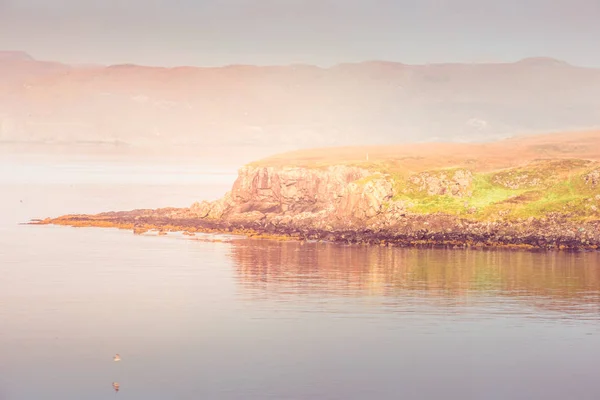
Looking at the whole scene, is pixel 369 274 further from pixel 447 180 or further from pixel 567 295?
pixel 447 180

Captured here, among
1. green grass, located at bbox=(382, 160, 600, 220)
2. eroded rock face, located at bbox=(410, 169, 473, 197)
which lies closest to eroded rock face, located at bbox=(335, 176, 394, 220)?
green grass, located at bbox=(382, 160, 600, 220)

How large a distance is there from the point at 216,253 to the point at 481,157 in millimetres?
58798

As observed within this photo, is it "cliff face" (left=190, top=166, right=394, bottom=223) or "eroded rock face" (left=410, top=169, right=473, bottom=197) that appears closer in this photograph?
"eroded rock face" (left=410, top=169, right=473, bottom=197)

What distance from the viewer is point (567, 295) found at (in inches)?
2203

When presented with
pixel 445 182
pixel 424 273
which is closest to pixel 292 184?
pixel 445 182

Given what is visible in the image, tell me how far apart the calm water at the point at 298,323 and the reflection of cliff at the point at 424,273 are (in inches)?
6.6

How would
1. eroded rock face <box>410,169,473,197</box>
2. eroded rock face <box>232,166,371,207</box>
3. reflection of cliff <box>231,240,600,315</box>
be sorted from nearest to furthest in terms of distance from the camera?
reflection of cliff <box>231,240,600,315</box>
eroded rock face <box>410,169,473,197</box>
eroded rock face <box>232,166,371,207</box>

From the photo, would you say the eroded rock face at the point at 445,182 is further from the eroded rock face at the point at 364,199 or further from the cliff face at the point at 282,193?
the cliff face at the point at 282,193

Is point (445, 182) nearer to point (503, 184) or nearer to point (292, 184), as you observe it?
point (503, 184)

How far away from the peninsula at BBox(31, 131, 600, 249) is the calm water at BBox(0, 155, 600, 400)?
7445 millimetres

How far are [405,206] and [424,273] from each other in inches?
1046

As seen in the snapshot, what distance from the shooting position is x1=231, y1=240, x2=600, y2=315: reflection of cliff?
56969 mm

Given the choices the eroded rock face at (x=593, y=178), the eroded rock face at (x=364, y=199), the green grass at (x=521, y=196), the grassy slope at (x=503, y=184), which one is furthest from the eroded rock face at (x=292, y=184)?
the eroded rock face at (x=593, y=178)

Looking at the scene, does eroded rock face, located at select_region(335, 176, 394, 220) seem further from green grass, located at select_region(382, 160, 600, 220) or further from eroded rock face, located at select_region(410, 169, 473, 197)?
eroded rock face, located at select_region(410, 169, 473, 197)
